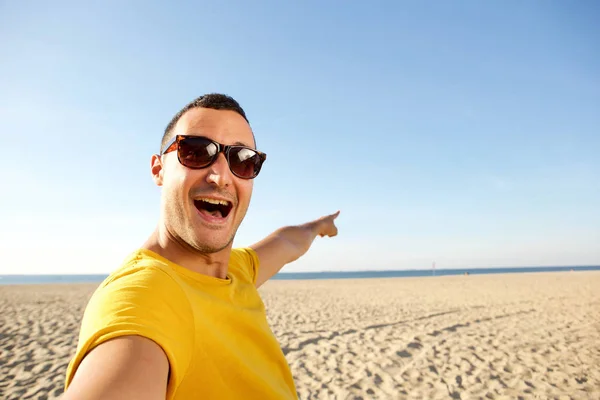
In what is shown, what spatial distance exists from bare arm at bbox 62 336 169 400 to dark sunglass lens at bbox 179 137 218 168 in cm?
76

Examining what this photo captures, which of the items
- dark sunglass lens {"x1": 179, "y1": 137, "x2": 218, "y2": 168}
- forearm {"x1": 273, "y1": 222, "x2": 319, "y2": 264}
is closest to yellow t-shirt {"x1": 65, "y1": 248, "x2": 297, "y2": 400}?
dark sunglass lens {"x1": 179, "y1": 137, "x2": 218, "y2": 168}

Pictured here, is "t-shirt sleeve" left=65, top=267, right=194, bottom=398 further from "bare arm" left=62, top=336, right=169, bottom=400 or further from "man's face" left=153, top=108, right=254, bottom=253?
"man's face" left=153, top=108, right=254, bottom=253

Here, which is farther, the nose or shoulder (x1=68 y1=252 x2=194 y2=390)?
the nose

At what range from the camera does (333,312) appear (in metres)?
11.7

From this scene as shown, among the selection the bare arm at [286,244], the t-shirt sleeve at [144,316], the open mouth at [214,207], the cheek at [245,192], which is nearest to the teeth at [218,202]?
the open mouth at [214,207]

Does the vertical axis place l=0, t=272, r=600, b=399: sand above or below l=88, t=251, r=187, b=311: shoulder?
below

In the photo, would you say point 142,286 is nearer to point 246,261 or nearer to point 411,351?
point 246,261

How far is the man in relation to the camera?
31.3 inches

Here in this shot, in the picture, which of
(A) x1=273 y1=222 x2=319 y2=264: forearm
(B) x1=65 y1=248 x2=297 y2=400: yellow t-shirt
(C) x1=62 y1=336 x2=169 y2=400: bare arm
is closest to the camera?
(C) x1=62 y1=336 x2=169 y2=400: bare arm

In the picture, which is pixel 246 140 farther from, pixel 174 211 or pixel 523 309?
pixel 523 309

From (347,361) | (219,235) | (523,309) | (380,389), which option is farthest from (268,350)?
(523,309)

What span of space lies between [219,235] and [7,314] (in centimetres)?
1417

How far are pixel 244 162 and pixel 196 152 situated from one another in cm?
23

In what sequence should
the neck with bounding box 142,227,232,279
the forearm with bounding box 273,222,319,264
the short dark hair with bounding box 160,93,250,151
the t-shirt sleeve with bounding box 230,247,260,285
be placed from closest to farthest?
the neck with bounding box 142,227,232,279, the short dark hair with bounding box 160,93,250,151, the t-shirt sleeve with bounding box 230,247,260,285, the forearm with bounding box 273,222,319,264
